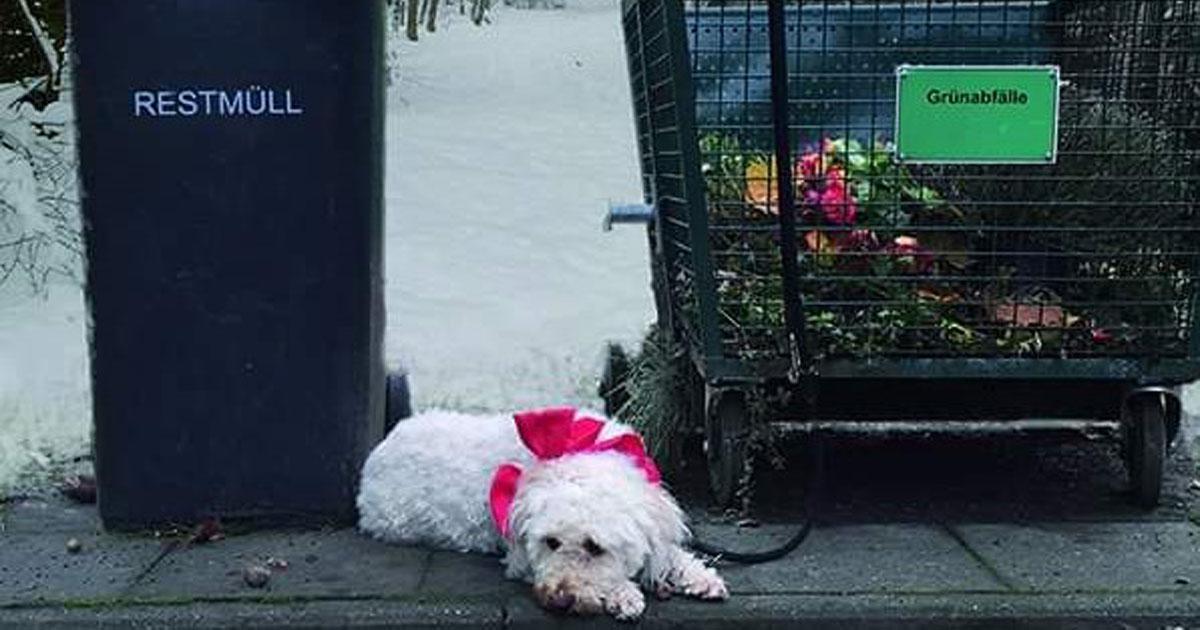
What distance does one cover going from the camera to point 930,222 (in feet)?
12.8

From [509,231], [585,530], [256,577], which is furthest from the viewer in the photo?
[509,231]

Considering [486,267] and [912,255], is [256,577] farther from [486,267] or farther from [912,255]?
[486,267]

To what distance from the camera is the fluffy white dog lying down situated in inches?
125

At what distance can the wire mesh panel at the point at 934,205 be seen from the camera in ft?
12.6

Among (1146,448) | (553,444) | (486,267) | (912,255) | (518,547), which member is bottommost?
(518,547)

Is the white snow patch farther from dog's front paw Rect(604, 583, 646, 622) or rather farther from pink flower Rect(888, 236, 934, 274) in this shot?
dog's front paw Rect(604, 583, 646, 622)

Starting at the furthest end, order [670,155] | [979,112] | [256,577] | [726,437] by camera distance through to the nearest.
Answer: [670,155] → [726,437] → [979,112] → [256,577]

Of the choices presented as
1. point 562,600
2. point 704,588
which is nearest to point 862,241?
point 704,588

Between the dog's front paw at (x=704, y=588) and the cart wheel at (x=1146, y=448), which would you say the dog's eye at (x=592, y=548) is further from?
the cart wheel at (x=1146, y=448)

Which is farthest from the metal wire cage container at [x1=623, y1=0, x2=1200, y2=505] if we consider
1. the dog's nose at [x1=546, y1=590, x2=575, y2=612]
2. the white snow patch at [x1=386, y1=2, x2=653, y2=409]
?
the white snow patch at [x1=386, y1=2, x2=653, y2=409]

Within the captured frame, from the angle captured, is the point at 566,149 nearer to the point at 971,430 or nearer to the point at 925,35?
the point at 971,430

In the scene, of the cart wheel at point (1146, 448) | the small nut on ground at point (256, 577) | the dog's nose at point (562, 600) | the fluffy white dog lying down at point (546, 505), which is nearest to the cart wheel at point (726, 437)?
the fluffy white dog lying down at point (546, 505)

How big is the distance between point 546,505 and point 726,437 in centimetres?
78

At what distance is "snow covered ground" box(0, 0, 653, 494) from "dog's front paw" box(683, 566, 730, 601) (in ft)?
6.58
